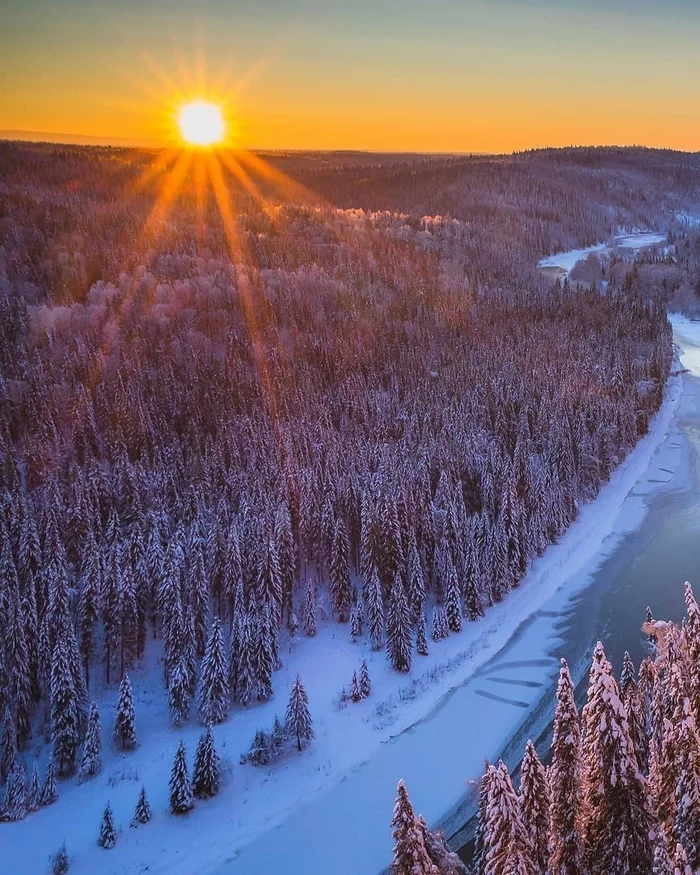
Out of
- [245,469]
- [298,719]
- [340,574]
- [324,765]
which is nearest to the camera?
[324,765]

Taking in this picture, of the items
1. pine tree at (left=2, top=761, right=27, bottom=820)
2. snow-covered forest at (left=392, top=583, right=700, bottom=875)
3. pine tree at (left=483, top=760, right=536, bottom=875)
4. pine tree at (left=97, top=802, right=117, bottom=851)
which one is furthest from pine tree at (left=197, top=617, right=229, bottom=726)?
pine tree at (left=483, top=760, right=536, bottom=875)

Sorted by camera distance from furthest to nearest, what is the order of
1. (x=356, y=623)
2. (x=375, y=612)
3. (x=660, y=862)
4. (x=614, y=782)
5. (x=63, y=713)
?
(x=356, y=623), (x=375, y=612), (x=63, y=713), (x=614, y=782), (x=660, y=862)

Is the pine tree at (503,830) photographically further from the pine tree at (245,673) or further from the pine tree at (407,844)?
the pine tree at (245,673)

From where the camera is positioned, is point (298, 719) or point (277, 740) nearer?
point (277, 740)

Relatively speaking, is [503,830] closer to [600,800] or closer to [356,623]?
[600,800]

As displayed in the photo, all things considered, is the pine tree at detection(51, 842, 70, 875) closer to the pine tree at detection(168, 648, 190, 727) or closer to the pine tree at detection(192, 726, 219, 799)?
the pine tree at detection(192, 726, 219, 799)

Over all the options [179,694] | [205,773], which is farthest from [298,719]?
[179,694]
